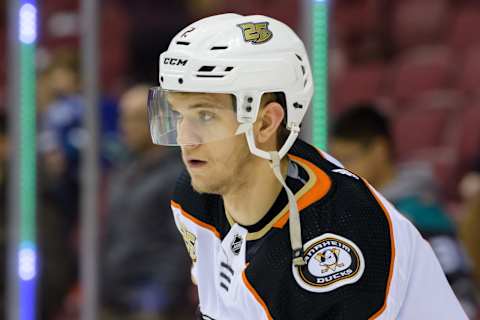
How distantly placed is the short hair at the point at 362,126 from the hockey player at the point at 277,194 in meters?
1.09

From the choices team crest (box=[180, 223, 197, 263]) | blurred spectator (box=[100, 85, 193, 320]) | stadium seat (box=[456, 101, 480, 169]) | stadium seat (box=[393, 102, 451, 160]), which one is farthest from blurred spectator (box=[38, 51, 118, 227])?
team crest (box=[180, 223, 197, 263])

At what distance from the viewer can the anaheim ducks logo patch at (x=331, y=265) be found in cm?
170

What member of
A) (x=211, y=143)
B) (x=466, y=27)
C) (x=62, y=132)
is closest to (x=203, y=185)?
(x=211, y=143)

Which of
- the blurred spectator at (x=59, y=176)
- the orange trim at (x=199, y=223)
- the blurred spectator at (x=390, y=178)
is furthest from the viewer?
the blurred spectator at (x=59, y=176)

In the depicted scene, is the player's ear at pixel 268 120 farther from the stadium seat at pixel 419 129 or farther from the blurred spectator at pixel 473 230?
the stadium seat at pixel 419 129

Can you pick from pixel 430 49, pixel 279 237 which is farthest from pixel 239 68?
pixel 430 49

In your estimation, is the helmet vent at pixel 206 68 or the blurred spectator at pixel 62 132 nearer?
the helmet vent at pixel 206 68

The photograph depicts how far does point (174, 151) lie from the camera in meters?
3.41

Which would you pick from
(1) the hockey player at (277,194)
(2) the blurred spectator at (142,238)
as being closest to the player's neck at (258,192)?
(1) the hockey player at (277,194)

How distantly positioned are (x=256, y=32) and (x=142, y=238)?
1812 mm

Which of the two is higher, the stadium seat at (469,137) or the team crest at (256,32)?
the team crest at (256,32)

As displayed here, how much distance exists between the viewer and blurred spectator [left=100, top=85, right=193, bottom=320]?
3459 millimetres

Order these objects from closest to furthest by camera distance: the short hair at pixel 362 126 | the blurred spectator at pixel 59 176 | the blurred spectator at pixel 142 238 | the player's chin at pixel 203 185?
the player's chin at pixel 203 185 < the short hair at pixel 362 126 < the blurred spectator at pixel 142 238 < the blurred spectator at pixel 59 176

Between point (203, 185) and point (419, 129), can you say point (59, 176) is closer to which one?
point (419, 129)
